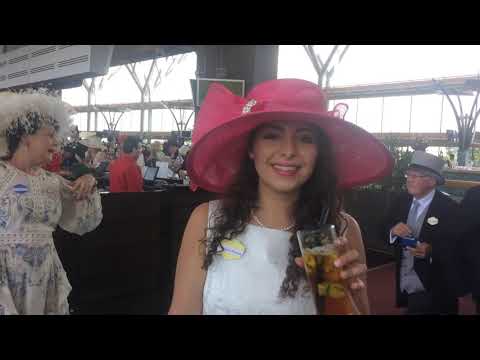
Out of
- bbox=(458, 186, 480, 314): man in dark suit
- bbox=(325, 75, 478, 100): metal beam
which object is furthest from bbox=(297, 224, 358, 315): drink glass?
bbox=(325, 75, 478, 100): metal beam

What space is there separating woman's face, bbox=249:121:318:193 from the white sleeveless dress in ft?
0.51

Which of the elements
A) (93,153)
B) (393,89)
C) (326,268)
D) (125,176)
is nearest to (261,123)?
(326,268)

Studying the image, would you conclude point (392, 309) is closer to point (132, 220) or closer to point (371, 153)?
point (132, 220)

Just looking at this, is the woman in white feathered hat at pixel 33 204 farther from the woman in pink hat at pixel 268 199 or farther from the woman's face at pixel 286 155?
the woman's face at pixel 286 155

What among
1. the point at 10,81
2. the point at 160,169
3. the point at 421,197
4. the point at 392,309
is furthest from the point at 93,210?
the point at 10,81

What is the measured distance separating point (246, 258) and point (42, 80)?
5.04 metres

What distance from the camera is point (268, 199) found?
119 centimetres

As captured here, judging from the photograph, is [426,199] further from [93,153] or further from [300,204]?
[93,153]

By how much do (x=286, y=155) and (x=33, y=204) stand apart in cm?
130

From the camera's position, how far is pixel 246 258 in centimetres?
109

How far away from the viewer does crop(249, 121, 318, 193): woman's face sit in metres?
1.07

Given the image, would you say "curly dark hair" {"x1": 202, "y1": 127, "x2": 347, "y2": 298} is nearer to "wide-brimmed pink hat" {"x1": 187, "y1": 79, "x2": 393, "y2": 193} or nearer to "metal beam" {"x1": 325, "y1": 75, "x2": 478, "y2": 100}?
"wide-brimmed pink hat" {"x1": 187, "y1": 79, "x2": 393, "y2": 193}

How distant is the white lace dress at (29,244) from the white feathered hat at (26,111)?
174 millimetres

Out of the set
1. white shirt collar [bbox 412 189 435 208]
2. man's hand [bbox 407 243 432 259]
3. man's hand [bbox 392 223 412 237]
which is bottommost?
man's hand [bbox 407 243 432 259]
